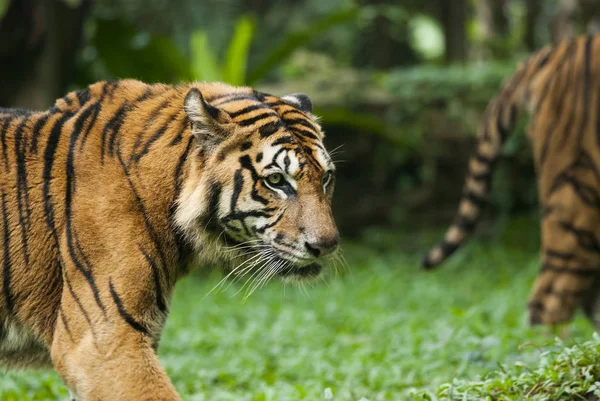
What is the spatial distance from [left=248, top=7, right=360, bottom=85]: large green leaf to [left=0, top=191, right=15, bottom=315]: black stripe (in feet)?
24.6

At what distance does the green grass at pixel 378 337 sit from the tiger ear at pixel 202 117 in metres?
0.86

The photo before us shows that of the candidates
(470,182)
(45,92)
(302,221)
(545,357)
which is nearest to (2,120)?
(302,221)

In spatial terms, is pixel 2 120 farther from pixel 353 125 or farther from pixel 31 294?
pixel 353 125

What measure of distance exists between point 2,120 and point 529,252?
316 inches

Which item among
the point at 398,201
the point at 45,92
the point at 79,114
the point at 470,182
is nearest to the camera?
the point at 79,114

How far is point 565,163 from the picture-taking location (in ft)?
21.2

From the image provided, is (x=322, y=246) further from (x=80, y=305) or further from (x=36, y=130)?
(x=36, y=130)

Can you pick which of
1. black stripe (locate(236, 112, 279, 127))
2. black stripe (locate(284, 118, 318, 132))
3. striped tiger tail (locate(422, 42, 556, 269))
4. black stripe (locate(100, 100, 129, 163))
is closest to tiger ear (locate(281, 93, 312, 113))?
black stripe (locate(284, 118, 318, 132))

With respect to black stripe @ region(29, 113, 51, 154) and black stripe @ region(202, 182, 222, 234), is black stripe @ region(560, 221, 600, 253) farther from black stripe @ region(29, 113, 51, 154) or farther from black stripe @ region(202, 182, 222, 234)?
black stripe @ region(29, 113, 51, 154)

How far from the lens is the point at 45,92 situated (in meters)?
10.2

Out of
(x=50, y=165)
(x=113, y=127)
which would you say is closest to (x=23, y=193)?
(x=50, y=165)

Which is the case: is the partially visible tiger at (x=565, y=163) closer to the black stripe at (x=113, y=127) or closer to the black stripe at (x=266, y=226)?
the black stripe at (x=266, y=226)

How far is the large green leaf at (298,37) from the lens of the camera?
1049cm

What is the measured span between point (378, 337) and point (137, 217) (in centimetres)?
391
